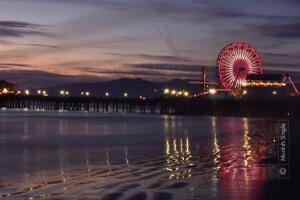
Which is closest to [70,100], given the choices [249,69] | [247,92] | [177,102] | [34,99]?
[34,99]

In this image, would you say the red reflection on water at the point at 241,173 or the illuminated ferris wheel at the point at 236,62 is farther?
the illuminated ferris wheel at the point at 236,62

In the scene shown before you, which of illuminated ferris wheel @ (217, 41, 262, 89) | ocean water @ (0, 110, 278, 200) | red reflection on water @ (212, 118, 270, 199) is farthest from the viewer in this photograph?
illuminated ferris wheel @ (217, 41, 262, 89)

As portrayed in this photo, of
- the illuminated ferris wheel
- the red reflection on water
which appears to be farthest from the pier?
the red reflection on water

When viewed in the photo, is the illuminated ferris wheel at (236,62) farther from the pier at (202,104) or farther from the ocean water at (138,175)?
the ocean water at (138,175)

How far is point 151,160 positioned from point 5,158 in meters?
5.47

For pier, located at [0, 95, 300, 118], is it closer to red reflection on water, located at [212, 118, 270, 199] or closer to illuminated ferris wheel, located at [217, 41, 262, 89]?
illuminated ferris wheel, located at [217, 41, 262, 89]

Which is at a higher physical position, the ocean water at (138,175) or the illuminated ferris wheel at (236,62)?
the illuminated ferris wheel at (236,62)

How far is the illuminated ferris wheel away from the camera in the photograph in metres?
97.6

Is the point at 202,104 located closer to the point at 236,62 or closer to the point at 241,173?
the point at 236,62

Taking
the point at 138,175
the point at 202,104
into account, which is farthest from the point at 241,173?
the point at 202,104

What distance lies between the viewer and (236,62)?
324 ft

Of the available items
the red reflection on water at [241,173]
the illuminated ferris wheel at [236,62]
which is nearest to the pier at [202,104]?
the illuminated ferris wheel at [236,62]

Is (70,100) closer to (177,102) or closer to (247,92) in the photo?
(177,102)

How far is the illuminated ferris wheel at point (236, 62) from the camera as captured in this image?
320ft
